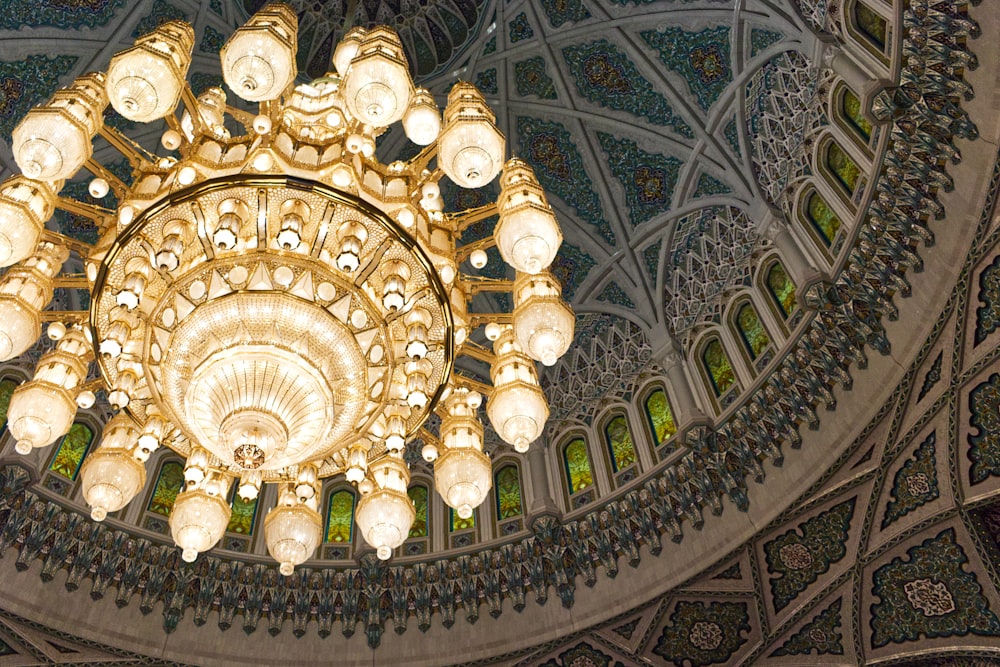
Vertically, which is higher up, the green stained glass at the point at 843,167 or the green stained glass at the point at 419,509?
the green stained glass at the point at 843,167

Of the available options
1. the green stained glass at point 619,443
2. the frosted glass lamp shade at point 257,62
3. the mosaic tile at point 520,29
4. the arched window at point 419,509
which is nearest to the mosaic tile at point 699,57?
the mosaic tile at point 520,29

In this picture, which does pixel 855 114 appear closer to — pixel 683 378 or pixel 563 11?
pixel 683 378

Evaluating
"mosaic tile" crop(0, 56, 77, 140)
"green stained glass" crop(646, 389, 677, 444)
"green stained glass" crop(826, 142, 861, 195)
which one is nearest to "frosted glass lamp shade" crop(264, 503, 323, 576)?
"green stained glass" crop(646, 389, 677, 444)

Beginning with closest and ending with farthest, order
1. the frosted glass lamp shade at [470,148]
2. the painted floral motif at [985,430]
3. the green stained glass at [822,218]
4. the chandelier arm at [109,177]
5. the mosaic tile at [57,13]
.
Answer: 1. the frosted glass lamp shade at [470,148]
2. the chandelier arm at [109,177]
3. the painted floral motif at [985,430]
4. the green stained glass at [822,218]
5. the mosaic tile at [57,13]

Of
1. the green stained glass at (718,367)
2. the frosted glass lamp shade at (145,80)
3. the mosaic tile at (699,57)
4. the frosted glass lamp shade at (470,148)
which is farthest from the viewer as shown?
the mosaic tile at (699,57)

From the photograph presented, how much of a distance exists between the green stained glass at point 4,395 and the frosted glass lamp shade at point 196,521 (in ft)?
19.6

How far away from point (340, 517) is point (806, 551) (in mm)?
6269

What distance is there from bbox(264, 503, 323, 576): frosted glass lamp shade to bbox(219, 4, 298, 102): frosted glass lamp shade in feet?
10.2

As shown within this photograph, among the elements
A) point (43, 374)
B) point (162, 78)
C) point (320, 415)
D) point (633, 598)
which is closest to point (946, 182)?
point (633, 598)

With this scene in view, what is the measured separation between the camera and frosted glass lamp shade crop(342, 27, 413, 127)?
233 inches

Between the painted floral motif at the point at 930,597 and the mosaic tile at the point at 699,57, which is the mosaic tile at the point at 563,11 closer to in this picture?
the mosaic tile at the point at 699,57

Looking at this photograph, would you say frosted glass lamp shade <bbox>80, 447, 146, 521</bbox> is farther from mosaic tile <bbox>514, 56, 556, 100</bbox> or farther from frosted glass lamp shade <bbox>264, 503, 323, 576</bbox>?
mosaic tile <bbox>514, 56, 556, 100</bbox>

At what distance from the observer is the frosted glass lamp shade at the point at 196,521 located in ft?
21.3

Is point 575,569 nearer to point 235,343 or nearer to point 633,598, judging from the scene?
point 633,598
